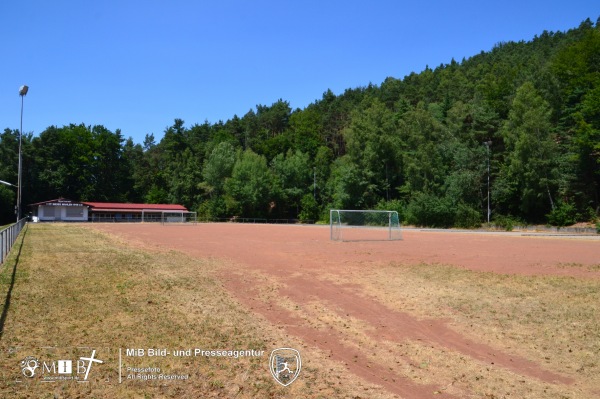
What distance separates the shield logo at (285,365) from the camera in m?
6.14

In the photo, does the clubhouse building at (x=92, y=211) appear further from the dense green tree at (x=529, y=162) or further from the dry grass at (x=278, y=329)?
the dry grass at (x=278, y=329)

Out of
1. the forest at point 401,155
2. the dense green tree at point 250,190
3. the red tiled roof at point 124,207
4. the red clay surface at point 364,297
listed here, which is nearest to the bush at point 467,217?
the forest at point 401,155

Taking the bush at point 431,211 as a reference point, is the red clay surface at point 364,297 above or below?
below

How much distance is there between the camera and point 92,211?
85.4 m

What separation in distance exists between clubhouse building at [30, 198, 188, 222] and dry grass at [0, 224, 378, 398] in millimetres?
70902

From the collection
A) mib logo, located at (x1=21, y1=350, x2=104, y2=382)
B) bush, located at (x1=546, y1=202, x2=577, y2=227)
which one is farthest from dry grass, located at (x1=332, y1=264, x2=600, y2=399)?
bush, located at (x1=546, y1=202, x2=577, y2=227)

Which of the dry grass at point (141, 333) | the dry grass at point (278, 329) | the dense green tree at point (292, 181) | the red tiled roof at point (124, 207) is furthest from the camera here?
the dense green tree at point (292, 181)

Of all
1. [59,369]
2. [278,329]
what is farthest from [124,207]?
[59,369]

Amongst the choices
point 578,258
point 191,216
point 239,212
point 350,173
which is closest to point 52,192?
point 191,216

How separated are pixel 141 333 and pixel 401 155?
76595 mm

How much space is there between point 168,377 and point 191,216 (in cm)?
9185

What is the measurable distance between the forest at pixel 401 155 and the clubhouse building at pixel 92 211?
730cm

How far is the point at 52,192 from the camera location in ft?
310

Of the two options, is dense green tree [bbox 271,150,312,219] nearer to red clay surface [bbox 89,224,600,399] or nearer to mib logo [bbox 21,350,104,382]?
red clay surface [bbox 89,224,600,399]
